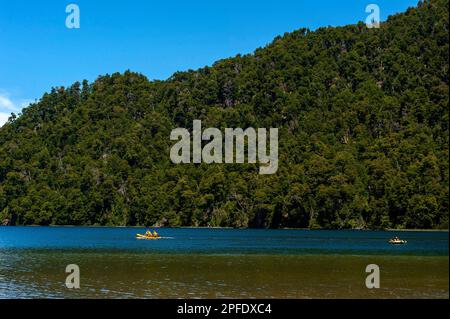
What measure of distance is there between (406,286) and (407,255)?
35.0 meters

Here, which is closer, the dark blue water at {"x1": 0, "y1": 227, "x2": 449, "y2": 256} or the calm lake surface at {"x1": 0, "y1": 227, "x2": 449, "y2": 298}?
the calm lake surface at {"x1": 0, "y1": 227, "x2": 449, "y2": 298}

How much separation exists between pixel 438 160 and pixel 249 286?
147 meters

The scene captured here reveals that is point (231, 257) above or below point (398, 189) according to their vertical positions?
below

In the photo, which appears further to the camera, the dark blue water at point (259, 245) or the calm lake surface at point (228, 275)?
the dark blue water at point (259, 245)

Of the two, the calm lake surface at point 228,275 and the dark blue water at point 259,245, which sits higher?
the calm lake surface at point 228,275

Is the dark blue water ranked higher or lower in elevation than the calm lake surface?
lower

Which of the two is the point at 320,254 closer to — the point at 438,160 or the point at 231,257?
the point at 231,257

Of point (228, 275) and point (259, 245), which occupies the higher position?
point (228, 275)

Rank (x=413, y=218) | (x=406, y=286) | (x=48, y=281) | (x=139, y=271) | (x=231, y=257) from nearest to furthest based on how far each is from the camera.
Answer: (x=406, y=286) → (x=48, y=281) → (x=139, y=271) → (x=231, y=257) → (x=413, y=218)

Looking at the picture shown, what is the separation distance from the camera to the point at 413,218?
177375 millimetres

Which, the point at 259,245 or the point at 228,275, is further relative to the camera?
the point at 259,245
